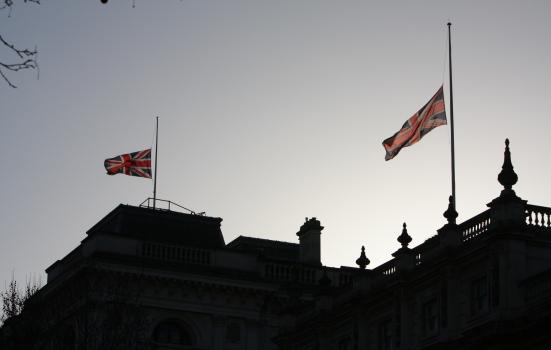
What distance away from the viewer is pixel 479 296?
4266 cm

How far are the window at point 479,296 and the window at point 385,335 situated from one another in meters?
6.57

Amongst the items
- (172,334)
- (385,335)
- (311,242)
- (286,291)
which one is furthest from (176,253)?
(385,335)

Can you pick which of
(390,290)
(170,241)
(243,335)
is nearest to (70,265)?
(170,241)

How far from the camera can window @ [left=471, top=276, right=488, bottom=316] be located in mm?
42156

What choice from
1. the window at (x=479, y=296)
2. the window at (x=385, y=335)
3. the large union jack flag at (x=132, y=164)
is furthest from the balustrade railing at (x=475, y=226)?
the large union jack flag at (x=132, y=164)

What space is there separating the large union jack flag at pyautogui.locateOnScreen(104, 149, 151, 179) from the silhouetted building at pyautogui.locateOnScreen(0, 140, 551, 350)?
2.68 meters

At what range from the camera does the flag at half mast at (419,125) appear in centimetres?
4853

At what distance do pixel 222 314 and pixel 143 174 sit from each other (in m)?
9.40

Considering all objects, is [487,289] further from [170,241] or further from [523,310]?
[170,241]

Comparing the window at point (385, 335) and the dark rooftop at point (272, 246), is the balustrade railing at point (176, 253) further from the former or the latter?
the window at point (385, 335)

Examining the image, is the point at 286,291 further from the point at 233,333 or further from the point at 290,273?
the point at 233,333

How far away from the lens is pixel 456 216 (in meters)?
44.8

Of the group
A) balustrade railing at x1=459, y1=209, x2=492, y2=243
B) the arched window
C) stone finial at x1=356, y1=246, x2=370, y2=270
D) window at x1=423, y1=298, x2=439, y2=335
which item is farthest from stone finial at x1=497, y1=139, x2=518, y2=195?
the arched window

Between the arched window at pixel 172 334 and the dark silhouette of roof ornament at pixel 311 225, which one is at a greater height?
the dark silhouette of roof ornament at pixel 311 225
